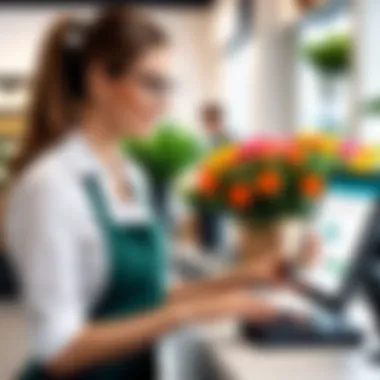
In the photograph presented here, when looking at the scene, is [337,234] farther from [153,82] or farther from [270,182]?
[153,82]

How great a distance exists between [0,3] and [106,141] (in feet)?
17.8

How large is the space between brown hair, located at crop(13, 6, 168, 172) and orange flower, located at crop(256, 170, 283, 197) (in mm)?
918

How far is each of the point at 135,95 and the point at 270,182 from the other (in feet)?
3.05

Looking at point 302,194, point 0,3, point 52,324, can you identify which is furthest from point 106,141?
point 0,3

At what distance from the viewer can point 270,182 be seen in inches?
102

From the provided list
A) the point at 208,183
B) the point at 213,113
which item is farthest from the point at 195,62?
the point at 208,183

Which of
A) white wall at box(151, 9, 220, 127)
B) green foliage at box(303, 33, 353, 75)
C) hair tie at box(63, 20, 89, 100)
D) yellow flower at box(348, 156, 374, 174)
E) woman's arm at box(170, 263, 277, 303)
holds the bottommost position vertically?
woman's arm at box(170, 263, 277, 303)

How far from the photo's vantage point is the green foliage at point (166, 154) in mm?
3914

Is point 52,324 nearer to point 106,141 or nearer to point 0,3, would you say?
point 106,141

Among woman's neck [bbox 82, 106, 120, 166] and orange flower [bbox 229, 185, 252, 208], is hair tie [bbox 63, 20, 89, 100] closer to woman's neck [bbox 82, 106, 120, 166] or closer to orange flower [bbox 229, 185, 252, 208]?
woman's neck [bbox 82, 106, 120, 166]

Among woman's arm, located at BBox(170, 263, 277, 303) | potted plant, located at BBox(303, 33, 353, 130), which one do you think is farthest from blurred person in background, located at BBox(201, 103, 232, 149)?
woman's arm, located at BBox(170, 263, 277, 303)

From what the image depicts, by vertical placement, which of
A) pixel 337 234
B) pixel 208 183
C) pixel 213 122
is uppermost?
pixel 213 122

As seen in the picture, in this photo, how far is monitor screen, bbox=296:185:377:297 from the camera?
2.23 metres

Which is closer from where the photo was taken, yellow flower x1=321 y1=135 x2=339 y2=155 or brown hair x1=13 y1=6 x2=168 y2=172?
brown hair x1=13 y1=6 x2=168 y2=172
